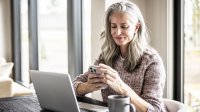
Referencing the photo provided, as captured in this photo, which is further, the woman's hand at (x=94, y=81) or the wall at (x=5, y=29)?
the wall at (x=5, y=29)

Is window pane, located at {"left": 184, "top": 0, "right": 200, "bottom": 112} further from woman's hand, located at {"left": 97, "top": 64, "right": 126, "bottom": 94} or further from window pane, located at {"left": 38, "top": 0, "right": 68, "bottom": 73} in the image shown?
window pane, located at {"left": 38, "top": 0, "right": 68, "bottom": 73}

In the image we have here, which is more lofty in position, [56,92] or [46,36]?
[46,36]

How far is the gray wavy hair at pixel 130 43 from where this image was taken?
1.55 m

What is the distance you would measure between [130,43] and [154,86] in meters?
0.30

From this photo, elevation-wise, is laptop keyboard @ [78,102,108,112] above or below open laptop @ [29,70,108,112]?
below

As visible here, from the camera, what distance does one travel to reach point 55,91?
129cm

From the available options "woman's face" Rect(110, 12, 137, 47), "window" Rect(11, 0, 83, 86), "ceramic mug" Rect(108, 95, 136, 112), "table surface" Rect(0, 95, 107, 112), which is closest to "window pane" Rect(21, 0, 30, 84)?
"window" Rect(11, 0, 83, 86)

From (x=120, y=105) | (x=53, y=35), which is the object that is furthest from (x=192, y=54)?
(x=53, y=35)

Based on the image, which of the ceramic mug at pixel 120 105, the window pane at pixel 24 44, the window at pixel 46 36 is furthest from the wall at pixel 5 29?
the ceramic mug at pixel 120 105

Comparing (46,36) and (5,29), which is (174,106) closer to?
(46,36)

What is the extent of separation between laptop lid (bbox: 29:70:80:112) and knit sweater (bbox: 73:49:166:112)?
351mm

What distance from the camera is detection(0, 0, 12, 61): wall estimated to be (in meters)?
4.62

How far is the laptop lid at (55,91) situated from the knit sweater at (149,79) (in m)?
0.35

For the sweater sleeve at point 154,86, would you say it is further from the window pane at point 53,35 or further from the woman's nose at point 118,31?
the window pane at point 53,35
